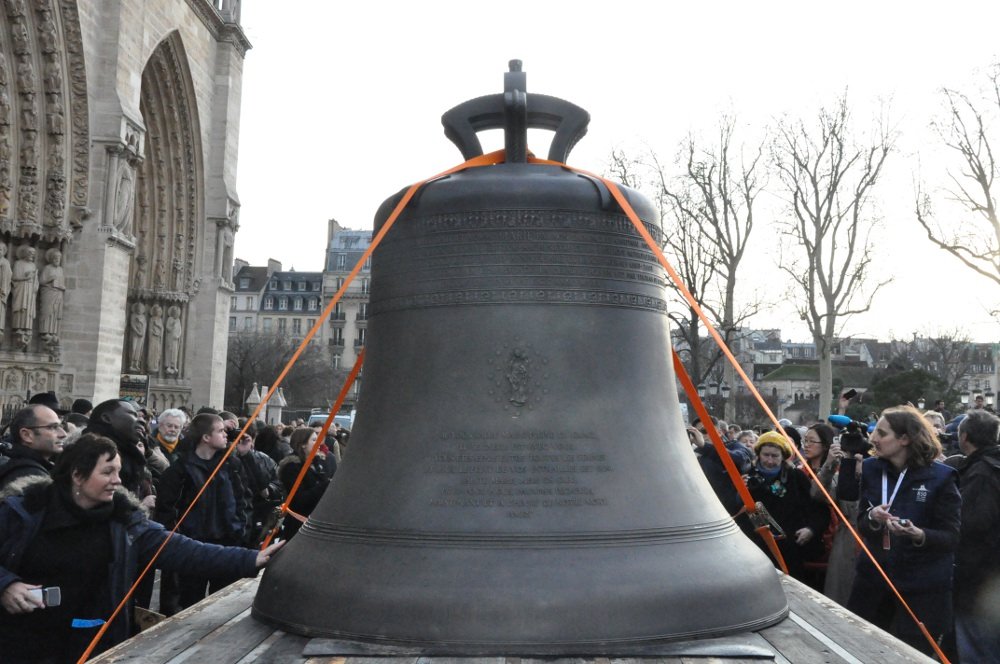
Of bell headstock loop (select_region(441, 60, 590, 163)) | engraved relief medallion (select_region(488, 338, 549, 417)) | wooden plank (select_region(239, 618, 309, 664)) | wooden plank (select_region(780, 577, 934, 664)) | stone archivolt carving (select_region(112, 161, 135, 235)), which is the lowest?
wooden plank (select_region(239, 618, 309, 664))

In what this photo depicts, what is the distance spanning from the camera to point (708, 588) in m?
2.87

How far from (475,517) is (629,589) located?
0.50m

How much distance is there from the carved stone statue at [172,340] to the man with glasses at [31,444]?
19.0 metres

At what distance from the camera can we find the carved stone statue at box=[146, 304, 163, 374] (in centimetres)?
2248

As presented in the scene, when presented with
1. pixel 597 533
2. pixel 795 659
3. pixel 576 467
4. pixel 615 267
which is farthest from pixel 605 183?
pixel 795 659

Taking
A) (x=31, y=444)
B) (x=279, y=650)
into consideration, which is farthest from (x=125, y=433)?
(x=279, y=650)

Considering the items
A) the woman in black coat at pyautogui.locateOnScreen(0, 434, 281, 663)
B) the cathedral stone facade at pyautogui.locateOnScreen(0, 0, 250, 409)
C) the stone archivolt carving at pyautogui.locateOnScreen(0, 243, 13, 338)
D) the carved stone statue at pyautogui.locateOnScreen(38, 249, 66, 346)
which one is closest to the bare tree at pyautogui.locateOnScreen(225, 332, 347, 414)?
the cathedral stone facade at pyautogui.locateOnScreen(0, 0, 250, 409)

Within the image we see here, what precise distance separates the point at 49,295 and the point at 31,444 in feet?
43.4

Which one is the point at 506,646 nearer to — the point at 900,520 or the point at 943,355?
the point at 900,520

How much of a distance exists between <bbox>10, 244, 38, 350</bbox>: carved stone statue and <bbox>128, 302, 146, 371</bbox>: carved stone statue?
6.08m

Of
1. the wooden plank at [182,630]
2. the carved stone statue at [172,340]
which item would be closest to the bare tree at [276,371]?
the carved stone statue at [172,340]

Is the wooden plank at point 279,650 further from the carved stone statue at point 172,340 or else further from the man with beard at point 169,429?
the carved stone statue at point 172,340

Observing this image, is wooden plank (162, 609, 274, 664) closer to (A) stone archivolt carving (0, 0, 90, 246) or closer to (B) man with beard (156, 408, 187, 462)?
(B) man with beard (156, 408, 187, 462)

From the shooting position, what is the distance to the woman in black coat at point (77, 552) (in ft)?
11.9
